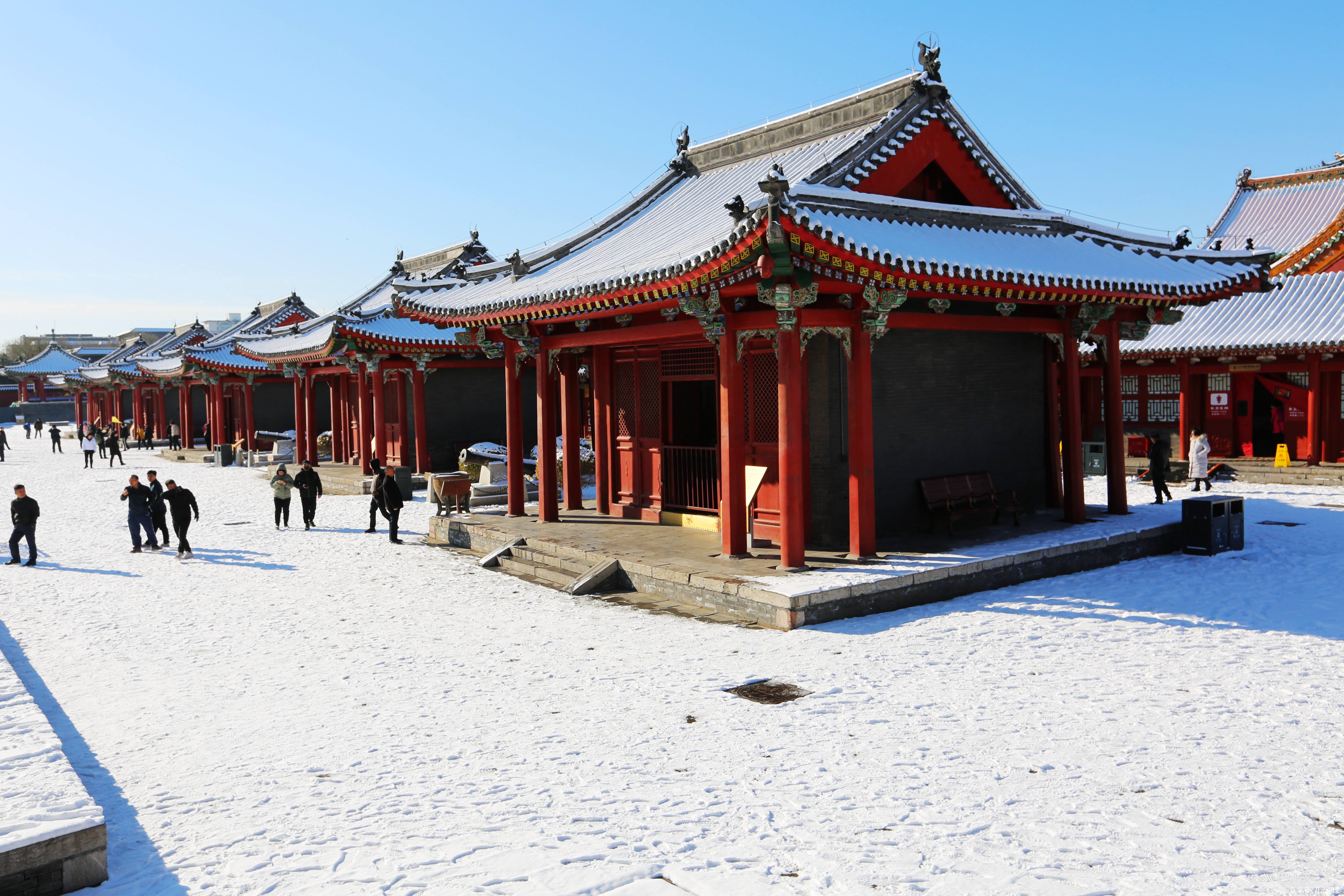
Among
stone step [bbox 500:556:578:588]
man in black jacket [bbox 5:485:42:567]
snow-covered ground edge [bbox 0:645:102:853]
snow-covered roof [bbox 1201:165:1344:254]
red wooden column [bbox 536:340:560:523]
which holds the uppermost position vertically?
snow-covered roof [bbox 1201:165:1344:254]

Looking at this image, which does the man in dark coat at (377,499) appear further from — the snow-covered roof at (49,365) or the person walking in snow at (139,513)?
the snow-covered roof at (49,365)

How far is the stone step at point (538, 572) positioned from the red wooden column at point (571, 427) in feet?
8.68

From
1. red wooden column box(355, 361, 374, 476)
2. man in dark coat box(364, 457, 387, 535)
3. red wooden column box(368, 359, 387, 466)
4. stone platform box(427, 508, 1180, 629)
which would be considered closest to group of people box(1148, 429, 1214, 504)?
stone platform box(427, 508, 1180, 629)

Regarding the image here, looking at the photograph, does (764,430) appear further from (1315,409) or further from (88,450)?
(88,450)

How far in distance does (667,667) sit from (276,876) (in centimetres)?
418

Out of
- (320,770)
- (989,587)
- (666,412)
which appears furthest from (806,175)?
(320,770)

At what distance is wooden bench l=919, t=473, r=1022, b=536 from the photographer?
1308 cm

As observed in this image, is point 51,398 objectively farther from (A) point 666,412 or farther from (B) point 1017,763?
(B) point 1017,763

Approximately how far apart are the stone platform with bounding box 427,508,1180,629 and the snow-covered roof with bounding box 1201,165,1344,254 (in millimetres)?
19354

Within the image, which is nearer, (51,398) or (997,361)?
(997,361)

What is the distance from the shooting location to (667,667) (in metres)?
8.57

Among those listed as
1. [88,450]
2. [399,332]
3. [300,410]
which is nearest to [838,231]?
[399,332]

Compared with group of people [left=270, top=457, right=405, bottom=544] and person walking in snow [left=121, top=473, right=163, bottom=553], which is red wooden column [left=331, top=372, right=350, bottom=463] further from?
person walking in snow [left=121, top=473, right=163, bottom=553]

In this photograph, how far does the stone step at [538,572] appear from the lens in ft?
41.4
